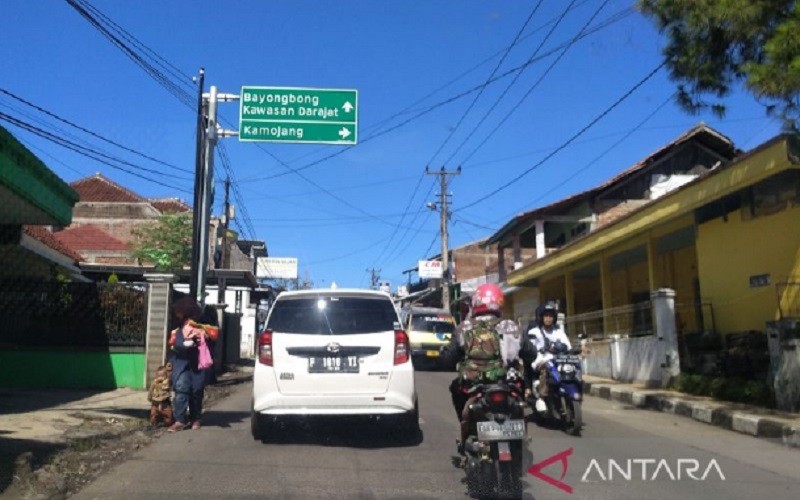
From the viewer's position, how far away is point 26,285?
43.1 feet

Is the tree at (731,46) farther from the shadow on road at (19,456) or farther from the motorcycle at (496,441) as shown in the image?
the shadow on road at (19,456)

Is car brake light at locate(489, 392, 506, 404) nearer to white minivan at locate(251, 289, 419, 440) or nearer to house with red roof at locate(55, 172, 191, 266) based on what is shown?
white minivan at locate(251, 289, 419, 440)

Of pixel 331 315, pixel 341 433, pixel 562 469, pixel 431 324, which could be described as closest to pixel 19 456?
pixel 331 315

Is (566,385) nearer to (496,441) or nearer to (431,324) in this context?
(496,441)

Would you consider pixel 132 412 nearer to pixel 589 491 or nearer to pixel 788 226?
pixel 589 491

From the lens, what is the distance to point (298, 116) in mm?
14391

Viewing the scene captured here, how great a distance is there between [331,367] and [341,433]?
1555 mm

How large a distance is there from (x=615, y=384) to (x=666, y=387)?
1.87 meters

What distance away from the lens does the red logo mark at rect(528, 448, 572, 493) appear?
6.16 metres

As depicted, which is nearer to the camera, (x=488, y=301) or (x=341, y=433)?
(x=488, y=301)

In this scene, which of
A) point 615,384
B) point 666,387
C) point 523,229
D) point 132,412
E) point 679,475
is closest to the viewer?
point 679,475

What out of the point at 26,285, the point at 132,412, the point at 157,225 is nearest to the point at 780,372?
the point at 132,412

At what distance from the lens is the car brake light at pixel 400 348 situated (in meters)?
7.50

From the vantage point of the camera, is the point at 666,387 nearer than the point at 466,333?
No
